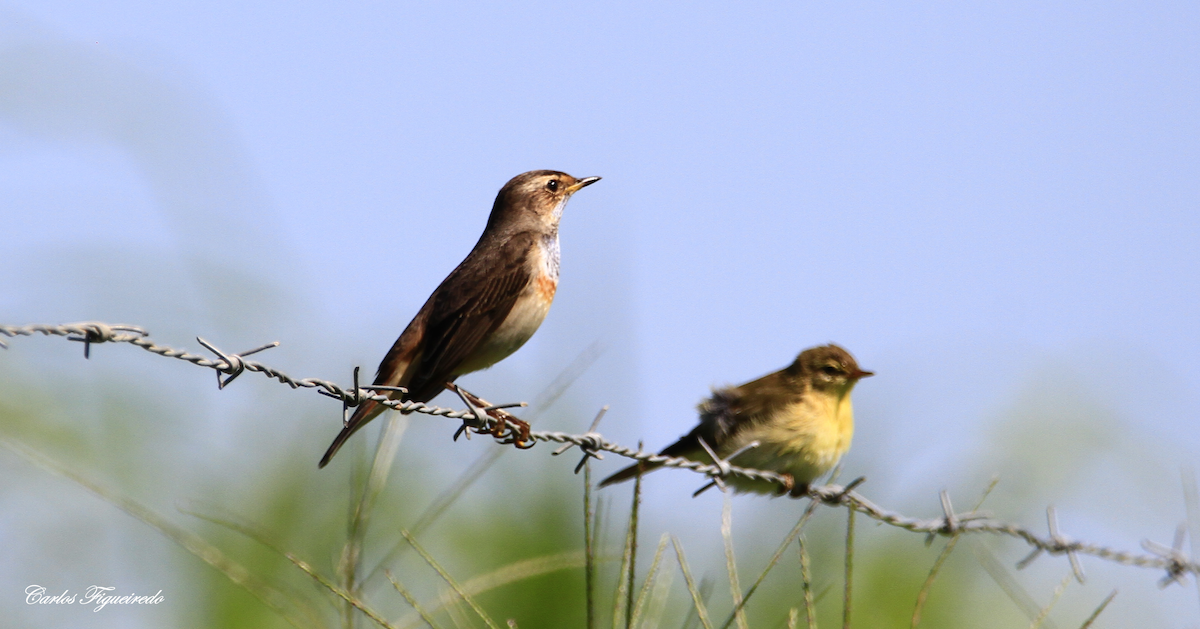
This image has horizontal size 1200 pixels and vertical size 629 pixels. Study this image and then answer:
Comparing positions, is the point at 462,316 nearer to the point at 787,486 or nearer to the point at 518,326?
the point at 518,326

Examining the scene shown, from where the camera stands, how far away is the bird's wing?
5738 millimetres

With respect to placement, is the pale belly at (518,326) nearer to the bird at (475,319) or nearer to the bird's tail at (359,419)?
the bird at (475,319)

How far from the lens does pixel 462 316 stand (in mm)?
5785

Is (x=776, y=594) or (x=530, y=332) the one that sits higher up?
(x=530, y=332)

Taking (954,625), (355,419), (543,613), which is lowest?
(954,625)

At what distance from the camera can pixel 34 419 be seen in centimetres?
836

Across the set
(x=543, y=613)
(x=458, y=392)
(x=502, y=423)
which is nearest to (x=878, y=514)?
(x=502, y=423)

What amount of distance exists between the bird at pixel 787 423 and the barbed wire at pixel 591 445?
0.21 metres

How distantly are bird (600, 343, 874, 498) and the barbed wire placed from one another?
206mm

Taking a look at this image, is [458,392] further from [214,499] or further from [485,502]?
[214,499]

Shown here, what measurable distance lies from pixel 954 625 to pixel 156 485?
6.21 meters

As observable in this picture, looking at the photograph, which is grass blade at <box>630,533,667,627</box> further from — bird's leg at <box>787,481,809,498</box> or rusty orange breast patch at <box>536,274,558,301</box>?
bird's leg at <box>787,481,809,498</box>

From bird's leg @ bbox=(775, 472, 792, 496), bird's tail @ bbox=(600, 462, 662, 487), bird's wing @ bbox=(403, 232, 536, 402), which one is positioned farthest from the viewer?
bird's leg @ bbox=(775, 472, 792, 496)

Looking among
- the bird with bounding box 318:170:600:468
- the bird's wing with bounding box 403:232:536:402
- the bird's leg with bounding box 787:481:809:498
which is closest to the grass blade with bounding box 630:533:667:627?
the bird with bounding box 318:170:600:468
